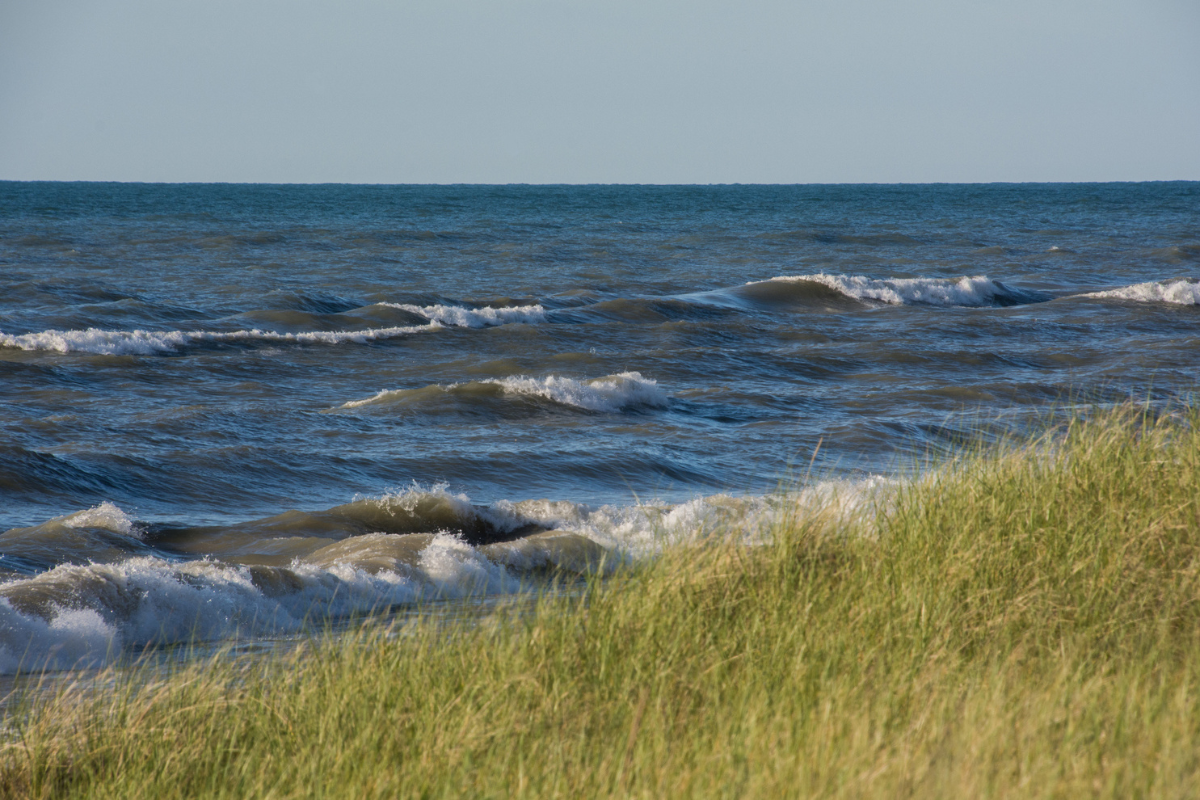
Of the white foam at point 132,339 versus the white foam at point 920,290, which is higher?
the white foam at point 920,290

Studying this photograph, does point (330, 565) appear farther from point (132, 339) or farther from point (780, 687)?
point (132, 339)

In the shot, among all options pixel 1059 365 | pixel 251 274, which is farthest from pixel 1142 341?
pixel 251 274

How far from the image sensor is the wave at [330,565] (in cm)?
533

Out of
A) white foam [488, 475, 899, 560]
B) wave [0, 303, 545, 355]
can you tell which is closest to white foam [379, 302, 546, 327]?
wave [0, 303, 545, 355]

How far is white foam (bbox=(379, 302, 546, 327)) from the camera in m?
18.2

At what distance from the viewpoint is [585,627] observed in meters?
3.67

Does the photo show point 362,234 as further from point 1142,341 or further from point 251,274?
point 1142,341

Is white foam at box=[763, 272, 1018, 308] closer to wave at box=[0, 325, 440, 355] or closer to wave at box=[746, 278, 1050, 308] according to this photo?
wave at box=[746, 278, 1050, 308]

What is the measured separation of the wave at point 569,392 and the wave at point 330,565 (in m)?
3.97

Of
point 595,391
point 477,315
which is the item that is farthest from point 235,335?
point 595,391

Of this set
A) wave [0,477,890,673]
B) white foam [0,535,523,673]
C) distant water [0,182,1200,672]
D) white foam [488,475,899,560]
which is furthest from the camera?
distant water [0,182,1200,672]

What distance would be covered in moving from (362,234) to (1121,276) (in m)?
22.5

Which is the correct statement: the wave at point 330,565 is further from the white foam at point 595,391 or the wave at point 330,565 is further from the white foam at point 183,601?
the white foam at point 595,391

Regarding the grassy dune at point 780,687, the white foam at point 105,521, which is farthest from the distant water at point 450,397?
the grassy dune at point 780,687
